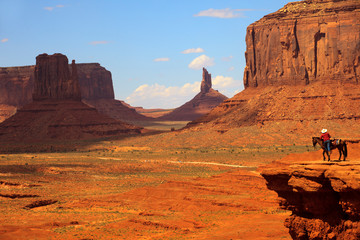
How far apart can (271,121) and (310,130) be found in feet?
26.9

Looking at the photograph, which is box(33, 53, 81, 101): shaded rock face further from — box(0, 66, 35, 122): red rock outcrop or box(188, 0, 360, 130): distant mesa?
box(0, 66, 35, 122): red rock outcrop

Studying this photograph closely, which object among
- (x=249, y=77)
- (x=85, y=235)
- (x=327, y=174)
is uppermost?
(x=249, y=77)

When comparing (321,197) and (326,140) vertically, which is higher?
(326,140)

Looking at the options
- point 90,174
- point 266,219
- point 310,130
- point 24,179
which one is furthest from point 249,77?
point 266,219

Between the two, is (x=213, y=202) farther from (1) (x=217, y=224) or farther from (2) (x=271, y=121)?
(2) (x=271, y=121)

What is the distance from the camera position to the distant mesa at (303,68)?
297 ft

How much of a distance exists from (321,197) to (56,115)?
111 m

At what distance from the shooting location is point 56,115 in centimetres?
12469

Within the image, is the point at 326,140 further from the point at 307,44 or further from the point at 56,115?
the point at 56,115

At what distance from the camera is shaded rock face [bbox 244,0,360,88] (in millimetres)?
91188

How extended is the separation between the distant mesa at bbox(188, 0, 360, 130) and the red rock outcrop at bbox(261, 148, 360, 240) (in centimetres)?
6991

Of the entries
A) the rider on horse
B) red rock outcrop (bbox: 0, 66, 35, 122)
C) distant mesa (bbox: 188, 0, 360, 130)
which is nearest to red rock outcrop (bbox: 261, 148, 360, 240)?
the rider on horse

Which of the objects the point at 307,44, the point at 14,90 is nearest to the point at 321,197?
the point at 307,44

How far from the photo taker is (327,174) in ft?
54.8
